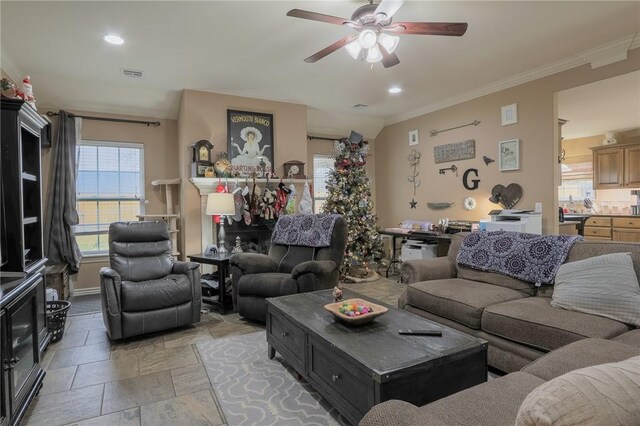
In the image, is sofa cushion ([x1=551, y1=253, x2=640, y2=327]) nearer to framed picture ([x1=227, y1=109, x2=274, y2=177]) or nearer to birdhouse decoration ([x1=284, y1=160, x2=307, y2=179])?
birdhouse decoration ([x1=284, y1=160, x2=307, y2=179])

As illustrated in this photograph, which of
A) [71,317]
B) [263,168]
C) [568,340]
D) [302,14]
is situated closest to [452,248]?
[568,340]

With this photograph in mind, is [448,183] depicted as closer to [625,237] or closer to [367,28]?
[367,28]

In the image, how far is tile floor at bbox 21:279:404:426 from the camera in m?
2.02

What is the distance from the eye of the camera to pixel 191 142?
15.5ft

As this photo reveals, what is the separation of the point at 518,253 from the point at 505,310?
2.25 ft

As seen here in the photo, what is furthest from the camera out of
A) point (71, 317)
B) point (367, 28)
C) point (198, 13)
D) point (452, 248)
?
point (71, 317)

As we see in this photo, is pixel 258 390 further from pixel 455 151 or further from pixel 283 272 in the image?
pixel 455 151

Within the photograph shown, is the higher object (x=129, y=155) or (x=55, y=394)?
(x=129, y=155)

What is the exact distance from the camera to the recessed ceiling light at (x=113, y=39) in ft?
10.5

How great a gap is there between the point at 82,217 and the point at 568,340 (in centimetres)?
564

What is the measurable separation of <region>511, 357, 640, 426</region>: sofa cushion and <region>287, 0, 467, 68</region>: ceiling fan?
2190 millimetres

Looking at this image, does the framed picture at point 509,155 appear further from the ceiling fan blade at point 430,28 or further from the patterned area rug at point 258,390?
the patterned area rug at point 258,390

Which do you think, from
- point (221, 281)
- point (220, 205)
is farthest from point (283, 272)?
point (220, 205)

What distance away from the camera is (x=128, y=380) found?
243 centimetres
